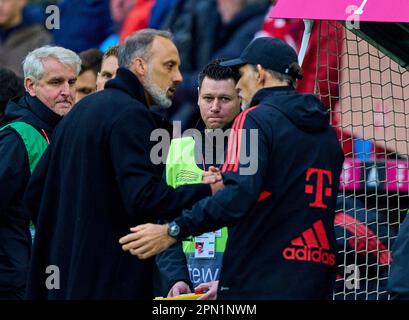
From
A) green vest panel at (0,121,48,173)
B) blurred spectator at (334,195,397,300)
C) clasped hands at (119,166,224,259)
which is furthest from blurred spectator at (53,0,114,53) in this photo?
clasped hands at (119,166,224,259)

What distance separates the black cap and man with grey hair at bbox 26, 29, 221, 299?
57cm

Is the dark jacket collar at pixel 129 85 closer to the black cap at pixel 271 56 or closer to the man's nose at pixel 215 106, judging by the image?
the black cap at pixel 271 56

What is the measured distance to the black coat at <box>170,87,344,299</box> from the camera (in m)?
6.12

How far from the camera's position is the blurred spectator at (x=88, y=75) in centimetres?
871

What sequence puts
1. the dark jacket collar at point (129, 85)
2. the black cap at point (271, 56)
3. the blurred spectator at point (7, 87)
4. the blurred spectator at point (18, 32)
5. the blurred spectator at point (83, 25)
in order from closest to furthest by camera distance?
the black cap at point (271, 56), the dark jacket collar at point (129, 85), the blurred spectator at point (7, 87), the blurred spectator at point (18, 32), the blurred spectator at point (83, 25)

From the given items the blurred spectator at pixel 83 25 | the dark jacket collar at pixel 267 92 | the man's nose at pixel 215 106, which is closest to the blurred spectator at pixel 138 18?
the blurred spectator at pixel 83 25

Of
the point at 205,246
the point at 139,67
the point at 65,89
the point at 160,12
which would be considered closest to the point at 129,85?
the point at 139,67

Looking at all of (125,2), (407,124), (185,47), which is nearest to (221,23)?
(185,47)

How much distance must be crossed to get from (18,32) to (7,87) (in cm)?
438

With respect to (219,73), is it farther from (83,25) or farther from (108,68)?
(83,25)

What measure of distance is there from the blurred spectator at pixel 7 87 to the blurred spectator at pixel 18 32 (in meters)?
3.83

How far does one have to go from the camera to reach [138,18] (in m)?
13.1

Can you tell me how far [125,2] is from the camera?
45.3 feet

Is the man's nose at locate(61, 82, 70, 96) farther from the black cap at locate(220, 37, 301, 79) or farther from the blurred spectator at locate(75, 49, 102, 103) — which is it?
the black cap at locate(220, 37, 301, 79)
